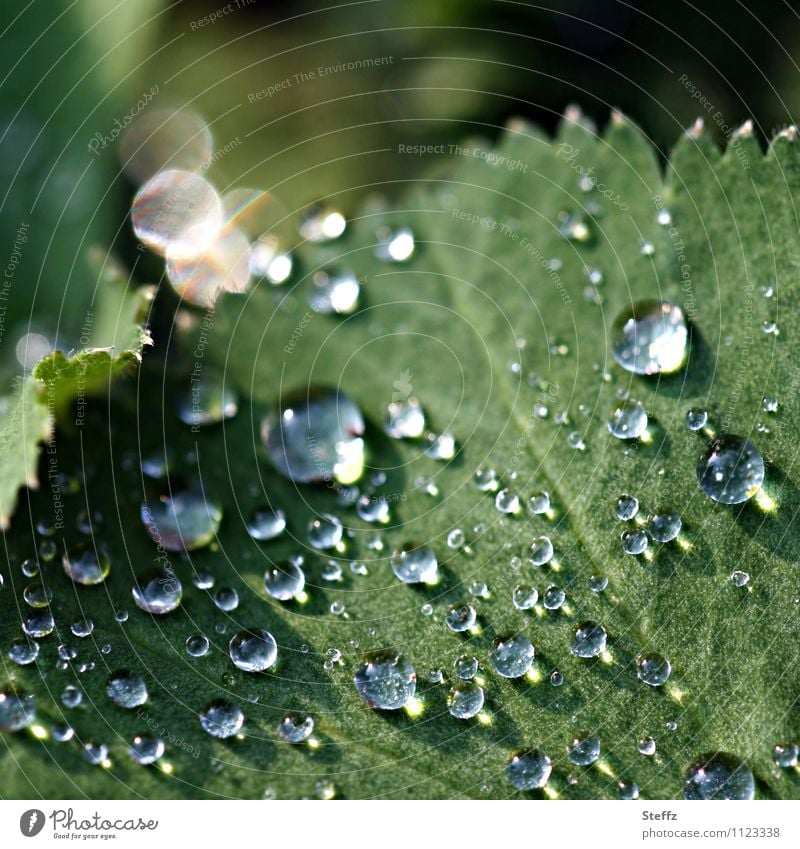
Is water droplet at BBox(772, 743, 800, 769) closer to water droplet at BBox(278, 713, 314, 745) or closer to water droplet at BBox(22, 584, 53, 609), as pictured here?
water droplet at BBox(278, 713, 314, 745)

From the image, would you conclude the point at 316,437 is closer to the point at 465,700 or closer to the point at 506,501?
the point at 506,501

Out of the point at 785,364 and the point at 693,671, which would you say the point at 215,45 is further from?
the point at 693,671

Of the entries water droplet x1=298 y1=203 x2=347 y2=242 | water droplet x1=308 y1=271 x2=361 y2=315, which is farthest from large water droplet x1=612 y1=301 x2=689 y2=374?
water droplet x1=298 y1=203 x2=347 y2=242

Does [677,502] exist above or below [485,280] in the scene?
below

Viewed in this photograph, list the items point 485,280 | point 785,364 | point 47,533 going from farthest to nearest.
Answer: point 485,280 < point 47,533 < point 785,364

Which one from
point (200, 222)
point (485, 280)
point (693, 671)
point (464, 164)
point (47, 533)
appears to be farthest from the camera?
point (200, 222)

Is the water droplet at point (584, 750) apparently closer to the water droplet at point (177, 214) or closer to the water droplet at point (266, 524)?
the water droplet at point (266, 524)

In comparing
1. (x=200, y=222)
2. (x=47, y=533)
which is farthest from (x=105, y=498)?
(x=200, y=222)
